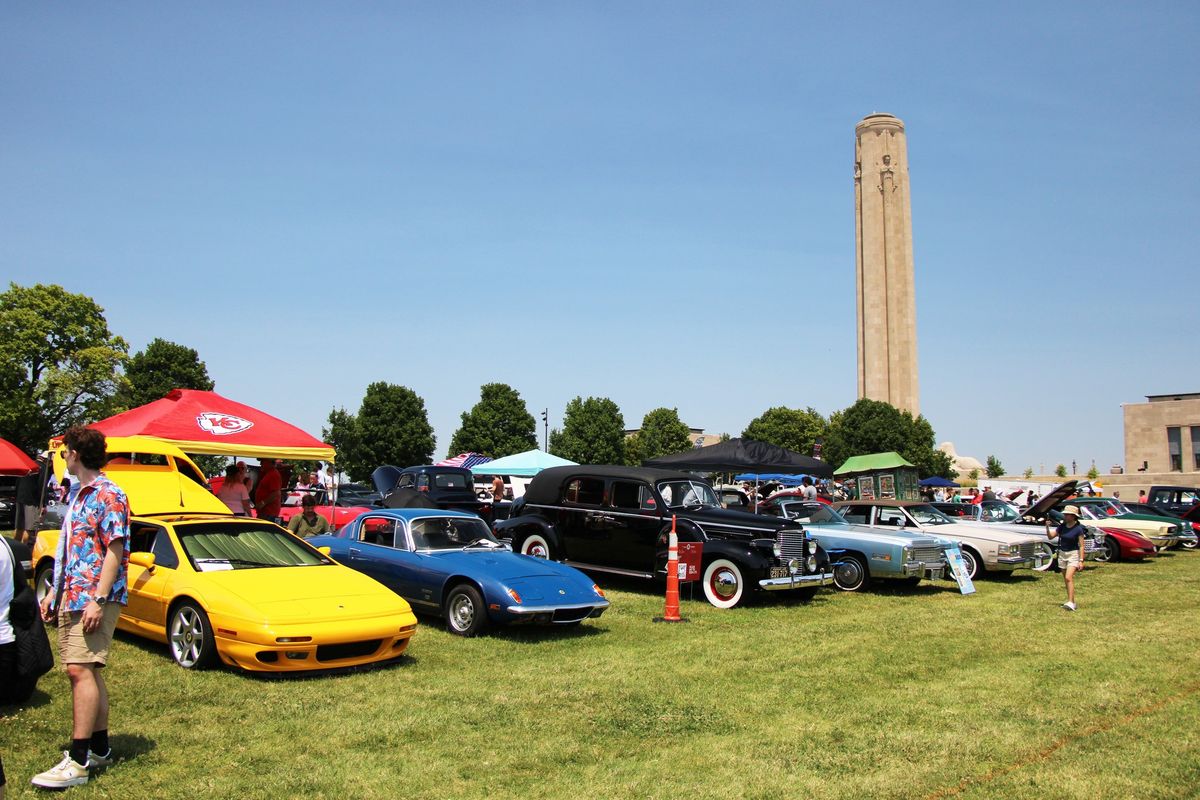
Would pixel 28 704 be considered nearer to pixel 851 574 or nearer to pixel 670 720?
pixel 670 720

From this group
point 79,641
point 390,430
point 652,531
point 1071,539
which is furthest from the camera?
point 390,430

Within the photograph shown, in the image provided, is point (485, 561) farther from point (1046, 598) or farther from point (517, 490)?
point (517, 490)

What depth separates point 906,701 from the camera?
7.36m

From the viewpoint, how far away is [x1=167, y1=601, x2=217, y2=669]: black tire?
7.77 m

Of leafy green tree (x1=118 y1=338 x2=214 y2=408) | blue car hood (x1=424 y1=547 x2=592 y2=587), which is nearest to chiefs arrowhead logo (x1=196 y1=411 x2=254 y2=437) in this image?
blue car hood (x1=424 y1=547 x2=592 y2=587)

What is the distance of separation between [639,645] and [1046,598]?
766cm

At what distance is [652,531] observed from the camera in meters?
13.4

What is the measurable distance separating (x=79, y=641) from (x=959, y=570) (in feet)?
42.4

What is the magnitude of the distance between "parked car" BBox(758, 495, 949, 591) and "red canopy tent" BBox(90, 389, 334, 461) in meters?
8.23

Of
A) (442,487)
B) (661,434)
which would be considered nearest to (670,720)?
(442,487)

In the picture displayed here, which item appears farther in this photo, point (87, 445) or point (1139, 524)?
point (1139, 524)

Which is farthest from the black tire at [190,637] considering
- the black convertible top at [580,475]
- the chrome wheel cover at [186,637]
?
the black convertible top at [580,475]

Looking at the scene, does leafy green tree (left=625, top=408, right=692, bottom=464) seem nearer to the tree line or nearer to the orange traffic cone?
the tree line

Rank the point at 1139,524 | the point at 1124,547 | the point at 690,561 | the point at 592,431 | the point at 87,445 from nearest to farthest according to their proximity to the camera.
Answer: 1. the point at 87,445
2. the point at 690,561
3. the point at 1124,547
4. the point at 1139,524
5. the point at 592,431
